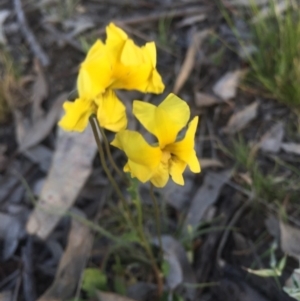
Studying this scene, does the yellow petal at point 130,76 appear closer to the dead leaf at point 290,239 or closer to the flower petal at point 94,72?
the flower petal at point 94,72

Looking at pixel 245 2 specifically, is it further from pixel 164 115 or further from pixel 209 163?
pixel 164 115

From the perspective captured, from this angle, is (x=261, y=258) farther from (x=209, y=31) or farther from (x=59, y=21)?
(x=59, y=21)

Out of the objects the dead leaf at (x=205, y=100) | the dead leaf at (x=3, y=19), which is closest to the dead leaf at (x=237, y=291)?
the dead leaf at (x=205, y=100)

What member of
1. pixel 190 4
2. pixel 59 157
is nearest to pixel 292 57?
pixel 190 4

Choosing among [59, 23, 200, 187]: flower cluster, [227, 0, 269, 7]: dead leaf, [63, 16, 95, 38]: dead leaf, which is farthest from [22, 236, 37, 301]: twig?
[227, 0, 269, 7]: dead leaf

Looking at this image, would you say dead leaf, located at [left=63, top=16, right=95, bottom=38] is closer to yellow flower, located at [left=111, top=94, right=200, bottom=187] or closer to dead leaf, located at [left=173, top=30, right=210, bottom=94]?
dead leaf, located at [left=173, top=30, right=210, bottom=94]
